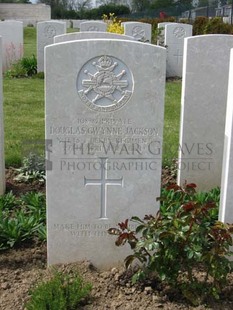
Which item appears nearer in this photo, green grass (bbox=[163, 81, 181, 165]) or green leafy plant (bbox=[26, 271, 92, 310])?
green leafy plant (bbox=[26, 271, 92, 310])

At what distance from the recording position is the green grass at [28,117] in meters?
5.99

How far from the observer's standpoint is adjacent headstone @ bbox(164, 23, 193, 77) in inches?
499

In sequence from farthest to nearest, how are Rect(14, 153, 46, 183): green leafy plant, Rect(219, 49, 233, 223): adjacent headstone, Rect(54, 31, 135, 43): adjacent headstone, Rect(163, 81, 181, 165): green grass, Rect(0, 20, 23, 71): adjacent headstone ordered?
Rect(0, 20, 23, 71): adjacent headstone, Rect(163, 81, 181, 165): green grass, Rect(14, 153, 46, 183): green leafy plant, Rect(54, 31, 135, 43): adjacent headstone, Rect(219, 49, 233, 223): adjacent headstone

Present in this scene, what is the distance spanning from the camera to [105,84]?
318 centimetres

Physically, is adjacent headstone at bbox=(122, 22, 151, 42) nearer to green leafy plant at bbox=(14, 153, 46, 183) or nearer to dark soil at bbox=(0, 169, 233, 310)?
green leafy plant at bbox=(14, 153, 46, 183)

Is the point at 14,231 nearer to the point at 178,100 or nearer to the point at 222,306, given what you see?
the point at 222,306

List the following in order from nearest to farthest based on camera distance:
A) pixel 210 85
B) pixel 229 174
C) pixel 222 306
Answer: pixel 222 306 < pixel 229 174 < pixel 210 85

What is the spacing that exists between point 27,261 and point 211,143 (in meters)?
2.35

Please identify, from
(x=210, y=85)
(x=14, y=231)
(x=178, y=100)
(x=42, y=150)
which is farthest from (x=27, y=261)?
(x=178, y=100)

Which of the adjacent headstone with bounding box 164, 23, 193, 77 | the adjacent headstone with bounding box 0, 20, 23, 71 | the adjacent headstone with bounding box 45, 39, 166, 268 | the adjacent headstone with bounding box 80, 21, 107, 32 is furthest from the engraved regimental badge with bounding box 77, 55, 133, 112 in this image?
the adjacent headstone with bounding box 80, 21, 107, 32

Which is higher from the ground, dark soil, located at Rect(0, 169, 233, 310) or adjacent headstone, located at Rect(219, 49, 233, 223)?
adjacent headstone, located at Rect(219, 49, 233, 223)

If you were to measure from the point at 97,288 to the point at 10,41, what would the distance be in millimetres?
11288

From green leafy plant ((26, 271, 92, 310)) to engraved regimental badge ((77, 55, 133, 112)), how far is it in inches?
44.1

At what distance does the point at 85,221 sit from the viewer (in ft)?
11.2
